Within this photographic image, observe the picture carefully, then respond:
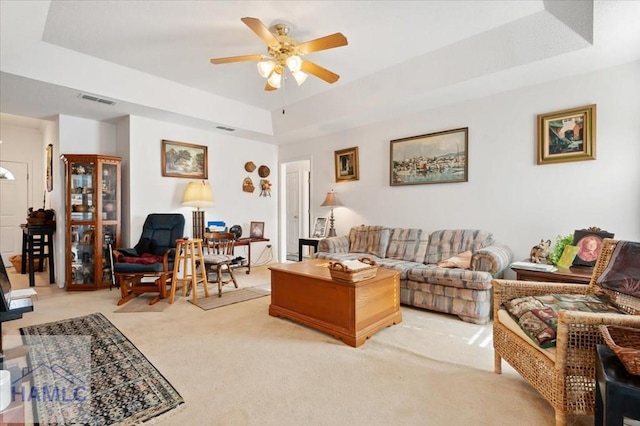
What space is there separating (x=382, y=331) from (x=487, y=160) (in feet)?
8.02

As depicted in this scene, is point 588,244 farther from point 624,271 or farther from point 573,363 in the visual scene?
point 573,363

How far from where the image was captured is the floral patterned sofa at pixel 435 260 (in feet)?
9.78

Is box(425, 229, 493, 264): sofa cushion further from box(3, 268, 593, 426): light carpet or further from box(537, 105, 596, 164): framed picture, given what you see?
box(537, 105, 596, 164): framed picture

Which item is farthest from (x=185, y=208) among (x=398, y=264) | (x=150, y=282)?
(x=398, y=264)

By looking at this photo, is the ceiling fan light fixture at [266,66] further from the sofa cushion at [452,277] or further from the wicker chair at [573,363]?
the wicker chair at [573,363]

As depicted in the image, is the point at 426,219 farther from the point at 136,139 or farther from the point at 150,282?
the point at 136,139

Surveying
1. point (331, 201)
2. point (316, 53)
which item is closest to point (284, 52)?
point (316, 53)

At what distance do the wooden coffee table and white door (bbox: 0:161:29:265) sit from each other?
624cm

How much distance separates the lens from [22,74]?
3188 millimetres

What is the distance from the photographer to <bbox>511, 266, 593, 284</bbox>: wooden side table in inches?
100

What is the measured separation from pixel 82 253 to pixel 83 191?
87cm

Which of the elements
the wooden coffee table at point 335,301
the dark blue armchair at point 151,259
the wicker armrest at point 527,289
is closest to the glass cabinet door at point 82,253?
the dark blue armchair at point 151,259

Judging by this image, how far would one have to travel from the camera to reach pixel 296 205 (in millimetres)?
7324

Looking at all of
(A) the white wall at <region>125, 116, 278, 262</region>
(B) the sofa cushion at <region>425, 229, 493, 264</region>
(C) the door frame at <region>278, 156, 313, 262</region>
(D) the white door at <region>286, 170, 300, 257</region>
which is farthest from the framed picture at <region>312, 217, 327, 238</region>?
(B) the sofa cushion at <region>425, 229, 493, 264</region>
